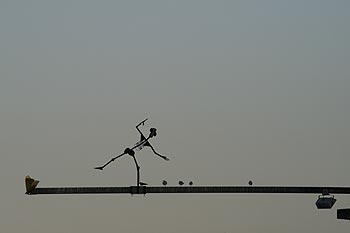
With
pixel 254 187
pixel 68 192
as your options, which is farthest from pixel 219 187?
pixel 68 192

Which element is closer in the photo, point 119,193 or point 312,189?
point 119,193

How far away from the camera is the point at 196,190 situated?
2122cm

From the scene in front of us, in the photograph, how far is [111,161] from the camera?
820 inches

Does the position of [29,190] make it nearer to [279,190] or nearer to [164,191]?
[164,191]

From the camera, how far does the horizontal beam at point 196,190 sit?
20.5 metres

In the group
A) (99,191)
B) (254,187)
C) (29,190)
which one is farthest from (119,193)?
(254,187)

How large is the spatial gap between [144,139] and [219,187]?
2.66 m

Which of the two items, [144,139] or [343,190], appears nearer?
[144,139]

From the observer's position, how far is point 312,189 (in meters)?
22.1

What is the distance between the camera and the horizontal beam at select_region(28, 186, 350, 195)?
20516 mm

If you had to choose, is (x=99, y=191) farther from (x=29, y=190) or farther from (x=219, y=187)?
(x=219, y=187)
